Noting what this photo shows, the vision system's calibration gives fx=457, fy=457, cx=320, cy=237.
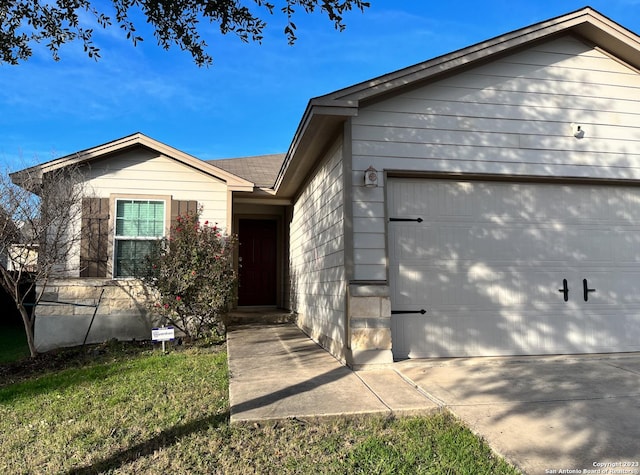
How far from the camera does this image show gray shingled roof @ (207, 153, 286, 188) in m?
10.8

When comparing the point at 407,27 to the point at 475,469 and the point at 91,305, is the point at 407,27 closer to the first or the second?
the point at 475,469

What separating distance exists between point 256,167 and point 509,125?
7.69 metres

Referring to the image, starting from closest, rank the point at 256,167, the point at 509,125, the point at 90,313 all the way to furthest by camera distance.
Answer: the point at 509,125, the point at 90,313, the point at 256,167

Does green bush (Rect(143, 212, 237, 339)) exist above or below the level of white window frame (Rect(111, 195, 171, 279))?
below

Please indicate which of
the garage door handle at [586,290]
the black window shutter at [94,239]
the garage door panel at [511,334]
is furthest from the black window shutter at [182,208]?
the garage door handle at [586,290]

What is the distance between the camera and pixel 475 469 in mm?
2725

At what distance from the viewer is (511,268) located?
5805mm

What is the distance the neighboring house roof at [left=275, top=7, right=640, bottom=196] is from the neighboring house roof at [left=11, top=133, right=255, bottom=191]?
8.37 ft

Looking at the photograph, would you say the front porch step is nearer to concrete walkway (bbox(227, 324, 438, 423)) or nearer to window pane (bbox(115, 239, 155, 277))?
window pane (bbox(115, 239, 155, 277))

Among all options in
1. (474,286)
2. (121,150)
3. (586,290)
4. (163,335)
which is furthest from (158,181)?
(586,290)

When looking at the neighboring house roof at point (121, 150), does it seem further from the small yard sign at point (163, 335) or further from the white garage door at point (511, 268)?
the white garage door at point (511, 268)

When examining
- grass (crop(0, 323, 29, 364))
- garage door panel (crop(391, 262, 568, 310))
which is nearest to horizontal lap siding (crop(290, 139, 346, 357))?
garage door panel (crop(391, 262, 568, 310))

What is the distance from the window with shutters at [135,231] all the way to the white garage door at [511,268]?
4.66 meters

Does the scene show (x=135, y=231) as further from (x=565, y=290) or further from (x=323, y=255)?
(x=565, y=290)
